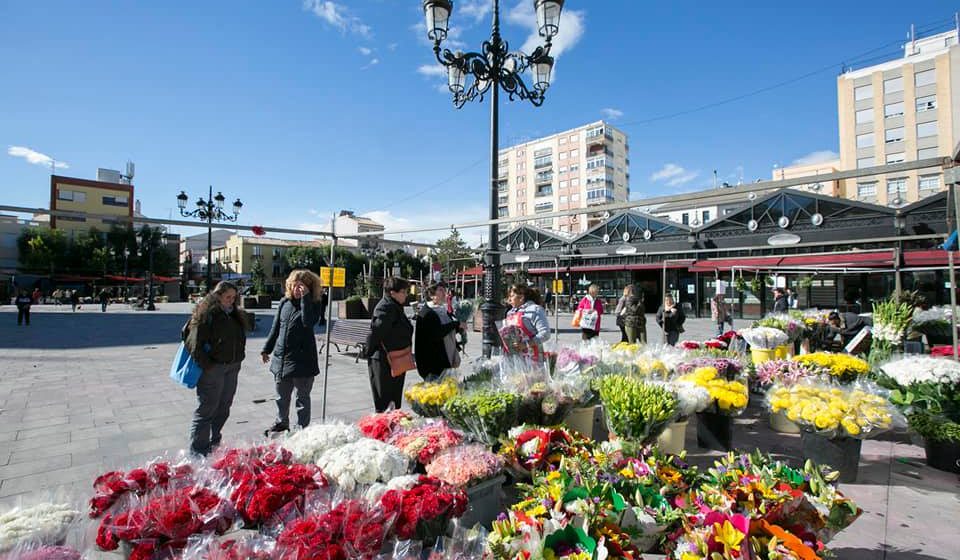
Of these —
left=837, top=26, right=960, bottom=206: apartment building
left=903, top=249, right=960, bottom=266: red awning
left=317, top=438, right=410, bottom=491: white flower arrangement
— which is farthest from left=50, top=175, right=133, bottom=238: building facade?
left=837, top=26, right=960, bottom=206: apartment building

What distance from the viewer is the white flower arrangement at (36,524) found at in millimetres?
1466

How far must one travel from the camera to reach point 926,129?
38562 millimetres

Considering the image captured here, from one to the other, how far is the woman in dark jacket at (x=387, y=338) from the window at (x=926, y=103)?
5374 centimetres

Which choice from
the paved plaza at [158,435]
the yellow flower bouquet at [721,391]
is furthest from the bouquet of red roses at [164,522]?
the yellow flower bouquet at [721,391]

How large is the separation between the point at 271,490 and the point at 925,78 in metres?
56.5

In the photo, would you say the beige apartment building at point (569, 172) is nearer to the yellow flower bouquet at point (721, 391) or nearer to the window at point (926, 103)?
the window at point (926, 103)

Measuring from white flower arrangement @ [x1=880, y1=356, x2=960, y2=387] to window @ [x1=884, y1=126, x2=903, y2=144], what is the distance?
165 ft

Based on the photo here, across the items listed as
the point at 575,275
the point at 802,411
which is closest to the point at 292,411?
the point at 802,411

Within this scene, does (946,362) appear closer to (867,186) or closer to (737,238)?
(737,238)

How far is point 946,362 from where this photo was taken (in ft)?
13.6

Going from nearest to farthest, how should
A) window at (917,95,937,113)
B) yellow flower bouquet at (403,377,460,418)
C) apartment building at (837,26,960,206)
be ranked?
yellow flower bouquet at (403,377,460,418), apartment building at (837,26,960,206), window at (917,95,937,113)

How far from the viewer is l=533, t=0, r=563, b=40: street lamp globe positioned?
20.8ft

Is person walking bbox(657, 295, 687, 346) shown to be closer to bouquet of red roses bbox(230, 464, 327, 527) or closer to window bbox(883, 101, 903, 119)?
bouquet of red roses bbox(230, 464, 327, 527)

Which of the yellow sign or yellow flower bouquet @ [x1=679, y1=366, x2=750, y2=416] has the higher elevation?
the yellow sign
